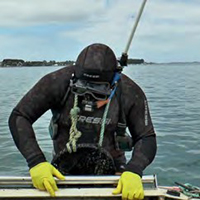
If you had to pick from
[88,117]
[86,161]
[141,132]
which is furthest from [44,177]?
[141,132]

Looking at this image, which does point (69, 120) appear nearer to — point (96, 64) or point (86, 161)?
point (86, 161)

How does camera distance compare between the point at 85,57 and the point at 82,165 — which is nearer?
the point at 85,57

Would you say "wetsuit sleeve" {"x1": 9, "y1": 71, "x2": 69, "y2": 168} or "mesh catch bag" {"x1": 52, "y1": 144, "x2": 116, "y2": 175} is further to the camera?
"mesh catch bag" {"x1": 52, "y1": 144, "x2": 116, "y2": 175}

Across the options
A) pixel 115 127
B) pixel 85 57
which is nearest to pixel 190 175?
pixel 115 127

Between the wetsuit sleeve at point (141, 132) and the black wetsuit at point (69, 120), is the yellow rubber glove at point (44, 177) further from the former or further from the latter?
the wetsuit sleeve at point (141, 132)

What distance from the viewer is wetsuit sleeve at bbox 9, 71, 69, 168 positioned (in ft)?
11.3

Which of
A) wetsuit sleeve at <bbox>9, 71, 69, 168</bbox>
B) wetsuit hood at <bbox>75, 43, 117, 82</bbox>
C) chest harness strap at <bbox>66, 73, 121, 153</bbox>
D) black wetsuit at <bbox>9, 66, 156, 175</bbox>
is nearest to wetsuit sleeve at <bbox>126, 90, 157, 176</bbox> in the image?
black wetsuit at <bbox>9, 66, 156, 175</bbox>

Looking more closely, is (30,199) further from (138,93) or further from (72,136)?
(138,93)

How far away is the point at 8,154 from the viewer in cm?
916

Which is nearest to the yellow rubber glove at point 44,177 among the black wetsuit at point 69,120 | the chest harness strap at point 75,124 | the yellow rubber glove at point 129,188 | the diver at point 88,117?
the diver at point 88,117

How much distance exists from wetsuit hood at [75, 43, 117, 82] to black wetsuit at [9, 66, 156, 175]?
220 millimetres

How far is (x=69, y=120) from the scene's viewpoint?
3705mm

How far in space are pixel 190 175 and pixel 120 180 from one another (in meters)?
4.34

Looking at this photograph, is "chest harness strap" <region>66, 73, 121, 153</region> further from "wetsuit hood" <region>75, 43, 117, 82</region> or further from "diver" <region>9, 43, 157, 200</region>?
"wetsuit hood" <region>75, 43, 117, 82</region>
